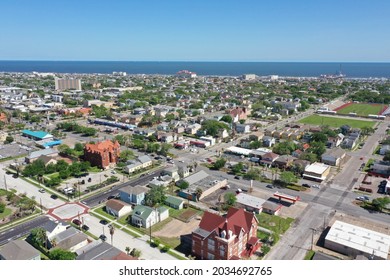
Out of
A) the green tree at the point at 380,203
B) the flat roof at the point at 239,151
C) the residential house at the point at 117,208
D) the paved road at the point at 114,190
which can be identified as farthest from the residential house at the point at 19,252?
the flat roof at the point at 239,151

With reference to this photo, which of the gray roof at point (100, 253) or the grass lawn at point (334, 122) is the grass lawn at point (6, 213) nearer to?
the gray roof at point (100, 253)

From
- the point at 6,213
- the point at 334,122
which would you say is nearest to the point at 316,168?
the point at 6,213

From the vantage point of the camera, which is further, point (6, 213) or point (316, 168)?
point (316, 168)

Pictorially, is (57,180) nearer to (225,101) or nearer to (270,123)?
(270,123)

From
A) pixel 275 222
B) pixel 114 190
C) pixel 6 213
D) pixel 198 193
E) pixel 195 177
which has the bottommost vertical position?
pixel 275 222

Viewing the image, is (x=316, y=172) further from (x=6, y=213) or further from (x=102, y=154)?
(x=6, y=213)

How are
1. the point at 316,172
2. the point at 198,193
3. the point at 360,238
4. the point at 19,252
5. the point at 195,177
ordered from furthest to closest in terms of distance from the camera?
the point at 316,172 < the point at 195,177 < the point at 198,193 < the point at 360,238 < the point at 19,252

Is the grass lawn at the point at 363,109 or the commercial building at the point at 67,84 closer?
the grass lawn at the point at 363,109

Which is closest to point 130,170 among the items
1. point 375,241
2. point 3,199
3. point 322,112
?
point 3,199
